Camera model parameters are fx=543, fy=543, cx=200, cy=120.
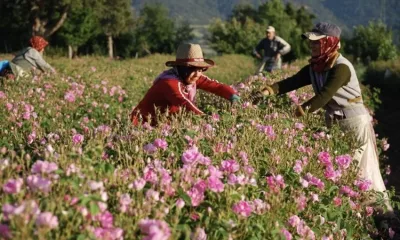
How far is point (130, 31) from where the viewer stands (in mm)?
62969

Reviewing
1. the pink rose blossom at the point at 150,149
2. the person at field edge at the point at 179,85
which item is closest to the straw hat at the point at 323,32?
the person at field edge at the point at 179,85

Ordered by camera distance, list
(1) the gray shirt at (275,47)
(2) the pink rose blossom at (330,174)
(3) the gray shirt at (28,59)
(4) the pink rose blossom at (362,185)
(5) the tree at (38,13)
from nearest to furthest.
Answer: (2) the pink rose blossom at (330,174) < (4) the pink rose blossom at (362,185) < (3) the gray shirt at (28,59) < (1) the gray shirt at (275,47) < (5) the tree at (38,13)

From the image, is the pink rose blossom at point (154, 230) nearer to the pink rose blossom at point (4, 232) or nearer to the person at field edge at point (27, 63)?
the pink rose blossom at point (4, 232)

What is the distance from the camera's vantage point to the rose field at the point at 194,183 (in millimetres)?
2211

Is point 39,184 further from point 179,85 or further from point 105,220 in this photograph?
point 179,85

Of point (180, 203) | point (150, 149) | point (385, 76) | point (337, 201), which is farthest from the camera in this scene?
point (385, 76)

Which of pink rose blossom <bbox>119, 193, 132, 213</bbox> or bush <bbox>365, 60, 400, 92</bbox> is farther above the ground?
pink rose blossom <bbox>119, 193, 132, 213</bbox>

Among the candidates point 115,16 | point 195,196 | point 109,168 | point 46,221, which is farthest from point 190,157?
point 115,16

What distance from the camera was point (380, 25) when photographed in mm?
52156

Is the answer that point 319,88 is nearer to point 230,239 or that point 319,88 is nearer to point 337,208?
point 337,208

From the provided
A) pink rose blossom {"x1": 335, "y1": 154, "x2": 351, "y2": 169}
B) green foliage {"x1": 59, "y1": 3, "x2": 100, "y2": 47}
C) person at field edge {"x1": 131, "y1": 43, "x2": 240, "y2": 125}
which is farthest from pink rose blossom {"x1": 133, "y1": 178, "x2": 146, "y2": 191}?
green foliage {"x1": 59, "y1": 3, "x2": 100, "y2": 47}

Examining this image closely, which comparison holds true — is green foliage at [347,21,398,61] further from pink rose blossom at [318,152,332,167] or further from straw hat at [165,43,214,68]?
pink rose blossom at [318,152,332,167]

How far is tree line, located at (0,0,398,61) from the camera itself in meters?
41.6

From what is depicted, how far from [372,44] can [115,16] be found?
923 inches
